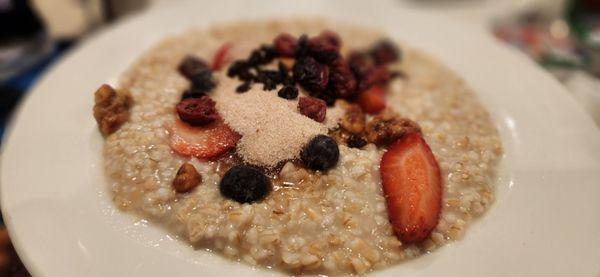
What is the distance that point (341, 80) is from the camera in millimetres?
1789

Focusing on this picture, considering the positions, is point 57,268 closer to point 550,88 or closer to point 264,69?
point 264,69

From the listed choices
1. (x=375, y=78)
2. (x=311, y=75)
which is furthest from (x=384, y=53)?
(x=311, y=75)

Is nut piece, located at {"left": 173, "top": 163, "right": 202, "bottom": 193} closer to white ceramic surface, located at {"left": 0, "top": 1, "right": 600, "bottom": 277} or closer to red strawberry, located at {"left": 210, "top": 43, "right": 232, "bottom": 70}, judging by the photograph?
white ceramic surface, located at {"left": 0, "top": 1, "right": 600, "bottom": 277}

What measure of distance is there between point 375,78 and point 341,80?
0.20 metres

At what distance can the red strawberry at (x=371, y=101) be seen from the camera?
181 centimetres

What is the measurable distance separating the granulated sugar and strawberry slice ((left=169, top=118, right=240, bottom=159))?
3 centimetres

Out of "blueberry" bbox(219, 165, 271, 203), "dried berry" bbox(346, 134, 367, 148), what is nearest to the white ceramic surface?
"blueberry" bbox(219, 165, 271, 203)

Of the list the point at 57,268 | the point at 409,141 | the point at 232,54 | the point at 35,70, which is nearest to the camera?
the point at 57,268

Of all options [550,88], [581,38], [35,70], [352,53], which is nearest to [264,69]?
[352,53]

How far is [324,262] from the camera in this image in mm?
1348

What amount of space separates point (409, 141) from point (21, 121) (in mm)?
1311

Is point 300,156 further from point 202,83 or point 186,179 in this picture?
point 202,83

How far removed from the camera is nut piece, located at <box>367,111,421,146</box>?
1626 mm

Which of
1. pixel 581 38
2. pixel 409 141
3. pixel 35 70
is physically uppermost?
pixel 409 141
